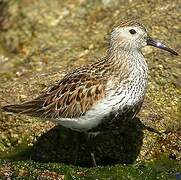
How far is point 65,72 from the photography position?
1411 centimetres

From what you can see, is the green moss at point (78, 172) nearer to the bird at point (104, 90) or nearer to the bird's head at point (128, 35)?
the bird at point (104, 90)

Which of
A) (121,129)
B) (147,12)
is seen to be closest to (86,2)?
(147,12)

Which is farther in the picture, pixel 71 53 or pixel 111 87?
pixel 71 53

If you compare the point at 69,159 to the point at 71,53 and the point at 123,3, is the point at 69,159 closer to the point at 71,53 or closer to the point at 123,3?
the point at 71,53

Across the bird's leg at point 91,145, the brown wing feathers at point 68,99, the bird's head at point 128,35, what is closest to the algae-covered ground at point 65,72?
the bird's leg at point 91,145

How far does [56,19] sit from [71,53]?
1.76 m

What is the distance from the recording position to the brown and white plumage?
10.4 metres

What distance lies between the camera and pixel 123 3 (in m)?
16.5

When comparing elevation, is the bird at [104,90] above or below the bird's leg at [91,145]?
above

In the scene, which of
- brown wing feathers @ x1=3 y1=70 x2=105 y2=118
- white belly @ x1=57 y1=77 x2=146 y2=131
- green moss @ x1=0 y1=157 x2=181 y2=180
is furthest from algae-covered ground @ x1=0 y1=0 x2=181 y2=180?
brown wing feathers @ x1=3 y1=70 x2=105 y2=118

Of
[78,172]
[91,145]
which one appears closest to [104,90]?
[91,145]

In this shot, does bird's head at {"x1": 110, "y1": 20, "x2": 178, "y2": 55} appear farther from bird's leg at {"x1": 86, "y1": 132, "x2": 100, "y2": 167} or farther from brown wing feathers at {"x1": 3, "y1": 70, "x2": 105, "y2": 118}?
bird's leg at {"x1": 86, "y1": 132, "x2": 100, "y2": 167}

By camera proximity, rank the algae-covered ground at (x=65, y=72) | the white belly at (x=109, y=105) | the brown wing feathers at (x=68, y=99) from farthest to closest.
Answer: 1. the brown wing feathers at (x=68, y=99)
2. the white belly at (x=109, y=105)
3. the algae-covered ground at (x=65, y=72)

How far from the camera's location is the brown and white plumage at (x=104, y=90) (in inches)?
411
